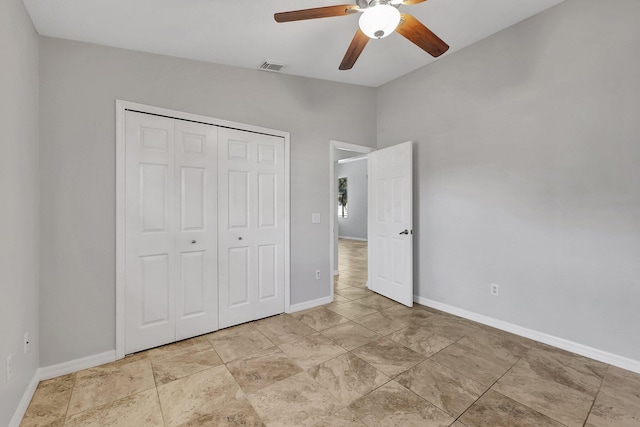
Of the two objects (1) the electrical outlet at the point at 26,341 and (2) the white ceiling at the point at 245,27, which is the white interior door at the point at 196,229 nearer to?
(2) the white ceiling at the point at 245,27

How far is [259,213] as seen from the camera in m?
3.12

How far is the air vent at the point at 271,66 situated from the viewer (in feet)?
9.71

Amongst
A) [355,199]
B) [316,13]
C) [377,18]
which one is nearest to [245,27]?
[316,13]

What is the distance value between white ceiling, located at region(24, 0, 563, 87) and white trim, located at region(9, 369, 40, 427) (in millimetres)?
2603

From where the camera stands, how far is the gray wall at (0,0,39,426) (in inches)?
60.3

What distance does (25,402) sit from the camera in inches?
69.9

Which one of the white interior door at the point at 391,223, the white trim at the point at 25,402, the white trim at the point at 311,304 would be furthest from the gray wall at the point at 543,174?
the white trim at the point at 25,402

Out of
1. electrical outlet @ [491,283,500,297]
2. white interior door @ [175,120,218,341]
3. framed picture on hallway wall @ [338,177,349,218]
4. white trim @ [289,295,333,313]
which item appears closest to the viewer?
white interior door @ [175,120,218,341]

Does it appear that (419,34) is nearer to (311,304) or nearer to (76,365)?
(311,304)

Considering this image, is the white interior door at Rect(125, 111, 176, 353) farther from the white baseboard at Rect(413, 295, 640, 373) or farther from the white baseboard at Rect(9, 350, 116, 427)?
the white baseboard at Rect(413, 295, 640, 373)

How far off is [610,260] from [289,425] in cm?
275

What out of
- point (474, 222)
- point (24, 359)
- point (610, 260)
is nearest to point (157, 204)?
point (24, 359)

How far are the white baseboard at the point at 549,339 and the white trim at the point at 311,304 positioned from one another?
132cm

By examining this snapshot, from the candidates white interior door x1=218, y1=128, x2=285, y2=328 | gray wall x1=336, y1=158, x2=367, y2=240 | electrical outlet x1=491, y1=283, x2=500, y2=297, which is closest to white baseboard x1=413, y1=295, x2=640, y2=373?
electrical outlet x1=491, y1=283, x2=500, y2=297
